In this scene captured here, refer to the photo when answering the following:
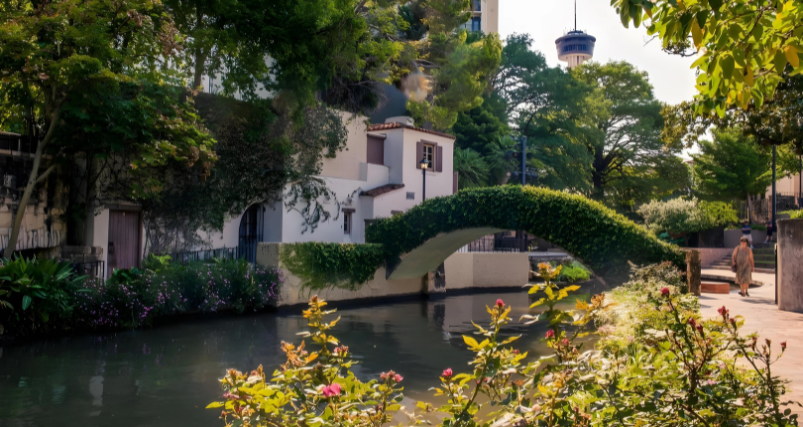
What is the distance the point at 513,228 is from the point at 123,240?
447 inches

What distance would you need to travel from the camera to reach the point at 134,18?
13438mm

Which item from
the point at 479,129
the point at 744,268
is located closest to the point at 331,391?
the point at 744,268

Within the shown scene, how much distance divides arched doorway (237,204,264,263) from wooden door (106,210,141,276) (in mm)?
4363

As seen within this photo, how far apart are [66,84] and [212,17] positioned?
664 centimetres

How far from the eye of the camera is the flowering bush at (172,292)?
45.5 feet

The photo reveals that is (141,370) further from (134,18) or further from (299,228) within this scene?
(299,228)

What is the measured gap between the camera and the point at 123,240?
18328mm

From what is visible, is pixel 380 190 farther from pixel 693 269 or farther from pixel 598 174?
pixel 598 174

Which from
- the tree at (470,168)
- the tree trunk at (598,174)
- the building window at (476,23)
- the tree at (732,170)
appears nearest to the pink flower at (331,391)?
the tree at (470,168)

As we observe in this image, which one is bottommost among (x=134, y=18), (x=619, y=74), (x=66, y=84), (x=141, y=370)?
(x=141, y=370)

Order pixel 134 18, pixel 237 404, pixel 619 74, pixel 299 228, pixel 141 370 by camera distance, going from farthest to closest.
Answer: pixel 619 74 < pixel 299 228 < pixel 134 18 < pixel 141 370 < pixel 237 404

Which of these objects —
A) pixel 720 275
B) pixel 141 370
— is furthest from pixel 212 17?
pixel 720 275

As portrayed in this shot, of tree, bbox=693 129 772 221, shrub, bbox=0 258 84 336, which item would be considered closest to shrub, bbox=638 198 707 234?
tree, bbox=693 129 772 221

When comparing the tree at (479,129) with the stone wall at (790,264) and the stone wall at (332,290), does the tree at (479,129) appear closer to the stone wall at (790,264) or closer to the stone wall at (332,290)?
the stone wall at (332,290)
